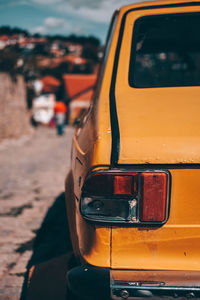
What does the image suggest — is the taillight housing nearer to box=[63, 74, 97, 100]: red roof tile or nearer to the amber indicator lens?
the amber indicator lens

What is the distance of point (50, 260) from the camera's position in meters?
2.95

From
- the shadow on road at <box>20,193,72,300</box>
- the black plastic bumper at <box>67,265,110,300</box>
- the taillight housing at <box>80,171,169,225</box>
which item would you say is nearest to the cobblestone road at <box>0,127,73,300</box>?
the shadow on road at <box>20,193,72,300</box>

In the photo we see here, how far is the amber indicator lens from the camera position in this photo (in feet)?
4.68

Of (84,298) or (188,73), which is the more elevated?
(188,73)

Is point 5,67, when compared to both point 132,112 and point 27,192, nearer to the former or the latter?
point 27,192

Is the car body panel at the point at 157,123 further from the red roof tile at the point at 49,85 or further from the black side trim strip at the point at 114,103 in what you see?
the red roof tile at the point at 49,85

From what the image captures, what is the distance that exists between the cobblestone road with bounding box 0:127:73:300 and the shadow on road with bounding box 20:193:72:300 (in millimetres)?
71

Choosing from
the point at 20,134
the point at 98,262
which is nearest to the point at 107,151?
the point at 98,262

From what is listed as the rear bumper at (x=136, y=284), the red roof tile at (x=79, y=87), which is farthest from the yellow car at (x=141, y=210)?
the red roof tile at (x=79, y=87)

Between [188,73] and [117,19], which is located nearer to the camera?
[117,19]

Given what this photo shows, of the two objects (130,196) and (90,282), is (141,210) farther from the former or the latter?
(90,282)

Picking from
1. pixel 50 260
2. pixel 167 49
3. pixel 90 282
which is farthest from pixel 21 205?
pixel 90 282

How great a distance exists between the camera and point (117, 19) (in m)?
2.37

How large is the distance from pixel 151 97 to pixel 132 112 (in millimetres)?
231
